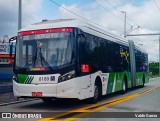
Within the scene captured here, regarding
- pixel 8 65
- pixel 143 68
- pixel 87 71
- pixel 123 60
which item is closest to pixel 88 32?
pixel 87 71

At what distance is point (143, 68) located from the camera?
90.8 feet

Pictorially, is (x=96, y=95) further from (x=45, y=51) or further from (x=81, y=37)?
(x=45, y=51)

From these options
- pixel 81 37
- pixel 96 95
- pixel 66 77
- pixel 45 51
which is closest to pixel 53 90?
pixel 66 77

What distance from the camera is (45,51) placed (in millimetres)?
12680

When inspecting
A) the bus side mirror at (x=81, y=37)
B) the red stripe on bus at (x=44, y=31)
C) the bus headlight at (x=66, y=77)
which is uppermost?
the red stripe on bus at (x=44, y=31)

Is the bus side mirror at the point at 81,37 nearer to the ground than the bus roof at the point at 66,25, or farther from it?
nearer to the ground

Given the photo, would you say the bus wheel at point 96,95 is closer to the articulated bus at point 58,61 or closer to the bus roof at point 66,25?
the articulated bus at point 58,61

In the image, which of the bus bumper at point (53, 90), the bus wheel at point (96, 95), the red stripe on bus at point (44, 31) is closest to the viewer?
the bus bumper at point (53, 90)

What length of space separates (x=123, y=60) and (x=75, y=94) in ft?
28.1

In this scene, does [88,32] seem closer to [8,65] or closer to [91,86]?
[91,86]

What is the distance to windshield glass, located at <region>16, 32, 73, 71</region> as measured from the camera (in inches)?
489

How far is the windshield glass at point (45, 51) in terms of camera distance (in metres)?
12.4

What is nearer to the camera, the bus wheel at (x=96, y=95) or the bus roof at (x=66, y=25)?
the bus roof at (x=66, y=25)

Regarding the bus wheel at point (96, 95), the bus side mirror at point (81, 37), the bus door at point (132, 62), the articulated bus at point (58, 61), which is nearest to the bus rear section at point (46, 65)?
the articulated bus at point (58, 61)
